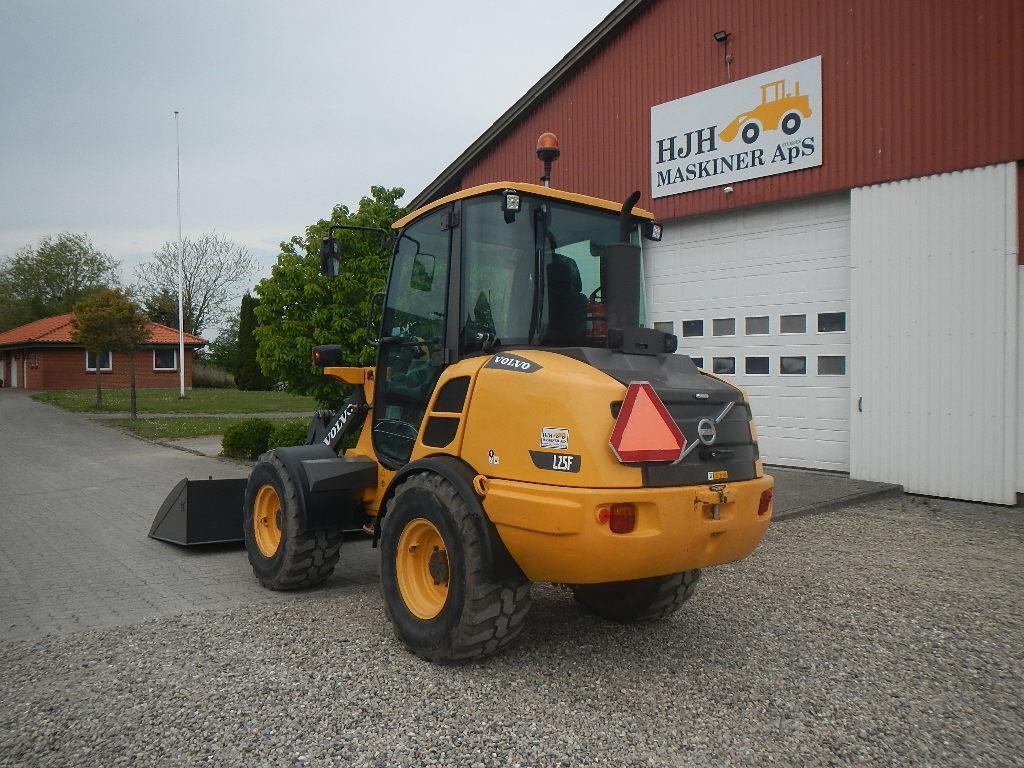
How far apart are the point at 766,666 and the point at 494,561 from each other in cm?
150

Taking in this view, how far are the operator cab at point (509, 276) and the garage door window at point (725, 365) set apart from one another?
22.0 feet

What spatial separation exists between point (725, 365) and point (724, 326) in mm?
533

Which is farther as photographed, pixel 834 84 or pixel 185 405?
pixel 185 405

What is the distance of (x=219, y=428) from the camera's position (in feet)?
60.0

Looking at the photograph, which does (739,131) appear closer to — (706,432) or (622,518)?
(706,432)

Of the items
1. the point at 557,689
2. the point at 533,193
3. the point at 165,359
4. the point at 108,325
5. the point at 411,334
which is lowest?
the point at 557,689

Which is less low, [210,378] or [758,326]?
[758,326]

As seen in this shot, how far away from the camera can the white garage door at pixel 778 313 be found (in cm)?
1005

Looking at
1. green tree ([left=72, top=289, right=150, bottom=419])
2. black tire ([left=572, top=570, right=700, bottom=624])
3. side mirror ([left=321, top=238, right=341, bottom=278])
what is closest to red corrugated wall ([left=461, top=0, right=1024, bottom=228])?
black tire ([left=572, top=570, right=700, bottom=624])

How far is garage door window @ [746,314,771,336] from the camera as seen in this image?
10742 mm

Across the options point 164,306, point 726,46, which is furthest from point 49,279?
point 726,46

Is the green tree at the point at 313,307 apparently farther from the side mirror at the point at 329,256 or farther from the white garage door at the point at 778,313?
the side mirror at the point at 329,256

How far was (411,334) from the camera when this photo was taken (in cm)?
487

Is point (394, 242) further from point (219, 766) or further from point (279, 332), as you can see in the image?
point (279, 332)
